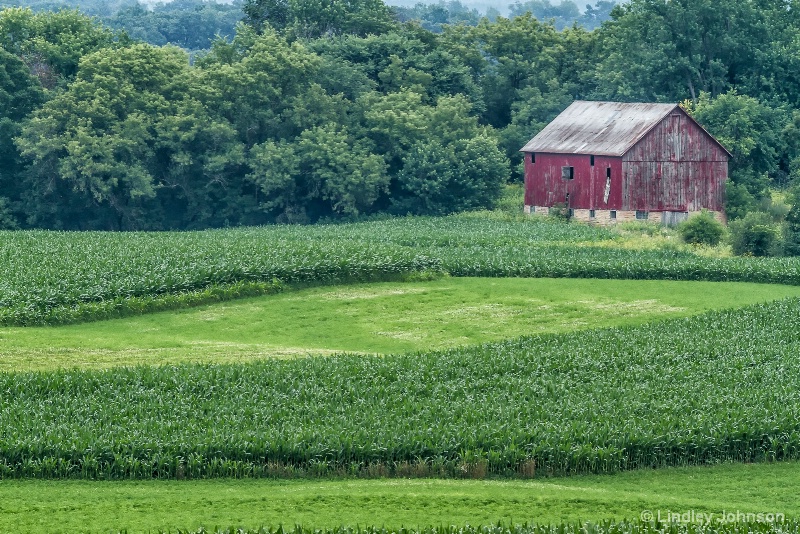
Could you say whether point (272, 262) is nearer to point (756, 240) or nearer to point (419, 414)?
point (419, 414)

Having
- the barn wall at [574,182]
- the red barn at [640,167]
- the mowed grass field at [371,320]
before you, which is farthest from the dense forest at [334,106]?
the mowed grass field at [371,320]

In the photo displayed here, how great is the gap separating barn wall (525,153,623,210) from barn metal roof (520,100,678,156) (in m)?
0.47

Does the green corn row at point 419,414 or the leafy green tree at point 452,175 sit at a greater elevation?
the leafy green tree at point 452,175

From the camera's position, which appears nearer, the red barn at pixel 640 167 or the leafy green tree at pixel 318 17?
the red barn at pixel 640 167

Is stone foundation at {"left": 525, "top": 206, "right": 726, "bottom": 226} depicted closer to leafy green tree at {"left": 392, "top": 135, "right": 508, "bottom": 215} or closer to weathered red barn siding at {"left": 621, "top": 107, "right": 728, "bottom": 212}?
weathered red barn siding at {"left": 621, "top": 107, "right": 728, "bottom": 212}

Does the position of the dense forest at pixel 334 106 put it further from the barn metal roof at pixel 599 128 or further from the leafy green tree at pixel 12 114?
the barn metal roof at pixel 599 128

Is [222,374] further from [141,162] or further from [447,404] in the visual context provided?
[141,162]

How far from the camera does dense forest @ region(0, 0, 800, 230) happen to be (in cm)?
6669

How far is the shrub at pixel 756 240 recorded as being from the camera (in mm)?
55750

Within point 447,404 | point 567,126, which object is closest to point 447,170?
point 567,126

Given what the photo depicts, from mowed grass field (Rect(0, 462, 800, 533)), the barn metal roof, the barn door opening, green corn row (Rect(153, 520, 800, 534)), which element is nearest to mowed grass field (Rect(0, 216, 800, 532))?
mowed grass field (Rect(0, 462, 800, 533))

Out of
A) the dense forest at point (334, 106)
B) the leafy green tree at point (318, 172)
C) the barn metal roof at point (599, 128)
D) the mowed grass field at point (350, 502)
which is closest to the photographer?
the mowed grass field at point (350, 502)

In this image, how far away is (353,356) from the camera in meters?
30.8

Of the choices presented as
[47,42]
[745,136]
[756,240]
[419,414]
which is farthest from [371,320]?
[47,42]
